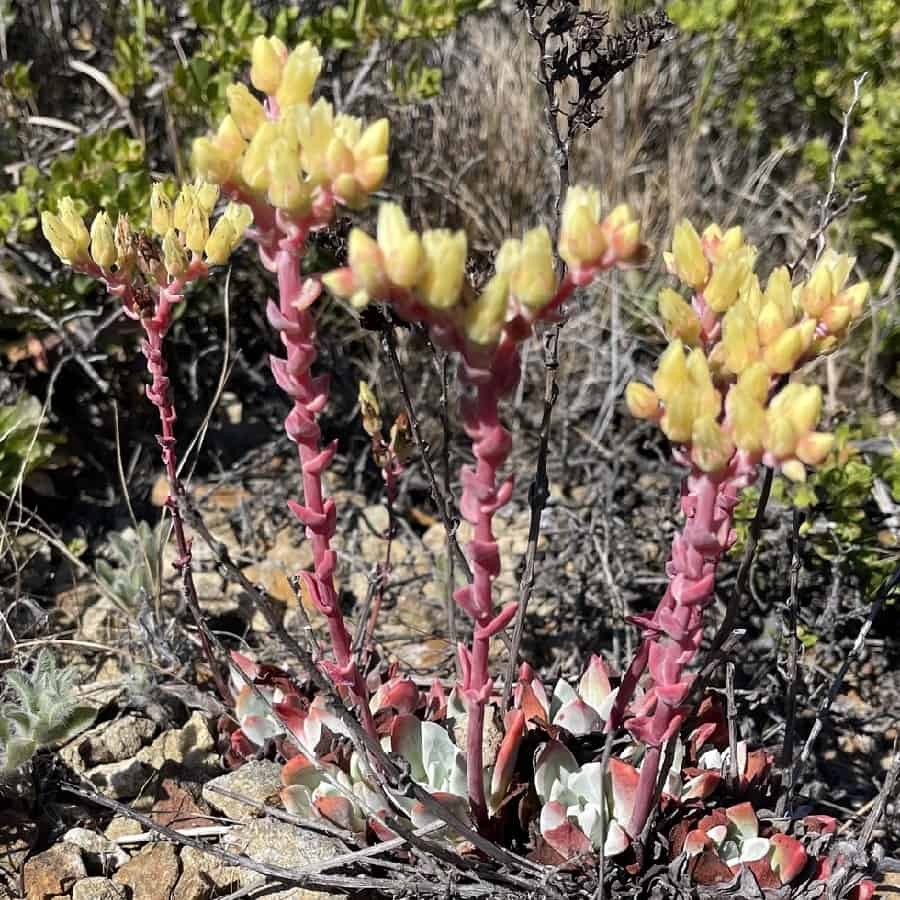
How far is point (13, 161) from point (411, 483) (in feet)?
4.89

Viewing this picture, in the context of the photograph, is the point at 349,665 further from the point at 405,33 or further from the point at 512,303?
the point at 405,33

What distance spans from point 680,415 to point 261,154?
54cm

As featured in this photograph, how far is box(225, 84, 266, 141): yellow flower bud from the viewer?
1113 mm

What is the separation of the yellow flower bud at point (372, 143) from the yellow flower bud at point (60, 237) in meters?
0.58

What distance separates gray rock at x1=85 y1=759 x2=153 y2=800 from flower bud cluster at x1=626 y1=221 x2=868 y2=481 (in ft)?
4.33

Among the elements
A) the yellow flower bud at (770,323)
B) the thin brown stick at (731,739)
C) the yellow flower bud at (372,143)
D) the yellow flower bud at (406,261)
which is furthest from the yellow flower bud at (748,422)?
the thin brown stick at (731,739)

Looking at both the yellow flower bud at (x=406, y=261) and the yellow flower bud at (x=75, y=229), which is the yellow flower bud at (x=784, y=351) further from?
the yellow flower bud at (x=75, y=229)

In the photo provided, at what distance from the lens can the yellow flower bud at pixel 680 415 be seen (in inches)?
42.3

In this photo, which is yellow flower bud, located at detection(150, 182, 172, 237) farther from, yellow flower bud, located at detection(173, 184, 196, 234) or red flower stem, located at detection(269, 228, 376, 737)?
red flower stem, located at detection(269, 228, 376, 737)

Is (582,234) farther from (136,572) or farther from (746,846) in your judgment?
(136,572)

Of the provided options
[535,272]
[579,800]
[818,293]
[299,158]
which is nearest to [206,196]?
[299,158]

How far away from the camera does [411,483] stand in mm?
2891

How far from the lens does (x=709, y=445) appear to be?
106 centimetres

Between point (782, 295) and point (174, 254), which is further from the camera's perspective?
point (174, 254)
